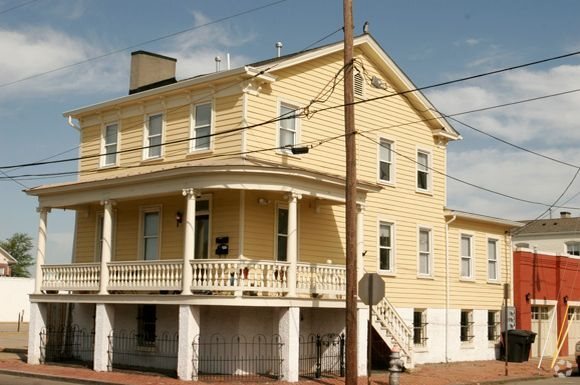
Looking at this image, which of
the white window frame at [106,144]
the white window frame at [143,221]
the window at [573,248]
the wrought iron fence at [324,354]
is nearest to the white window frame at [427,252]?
the wrought iron fence at [324,354]

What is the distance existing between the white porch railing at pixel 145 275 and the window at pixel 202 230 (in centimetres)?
170

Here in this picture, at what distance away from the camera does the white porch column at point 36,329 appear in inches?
1037

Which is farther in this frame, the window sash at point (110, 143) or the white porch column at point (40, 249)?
the window sash at point (110, 143)

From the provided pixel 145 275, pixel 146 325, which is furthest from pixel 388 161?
pixel 145 275

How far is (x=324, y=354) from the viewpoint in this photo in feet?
81.3

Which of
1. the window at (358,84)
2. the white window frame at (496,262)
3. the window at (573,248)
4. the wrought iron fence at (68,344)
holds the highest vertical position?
the window at (358,84)

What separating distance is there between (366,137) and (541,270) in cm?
1276

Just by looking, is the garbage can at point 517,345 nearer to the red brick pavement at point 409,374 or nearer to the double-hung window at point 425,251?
the red brick pavement at point 409,374

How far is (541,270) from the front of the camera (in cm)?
3650

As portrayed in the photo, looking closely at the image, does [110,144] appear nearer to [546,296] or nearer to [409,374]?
[409,374]

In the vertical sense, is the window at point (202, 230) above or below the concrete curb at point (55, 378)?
above

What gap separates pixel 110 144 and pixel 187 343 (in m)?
9.99

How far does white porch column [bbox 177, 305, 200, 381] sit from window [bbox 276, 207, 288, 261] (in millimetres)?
3947

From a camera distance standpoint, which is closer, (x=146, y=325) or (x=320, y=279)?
(x=320, y=279)
